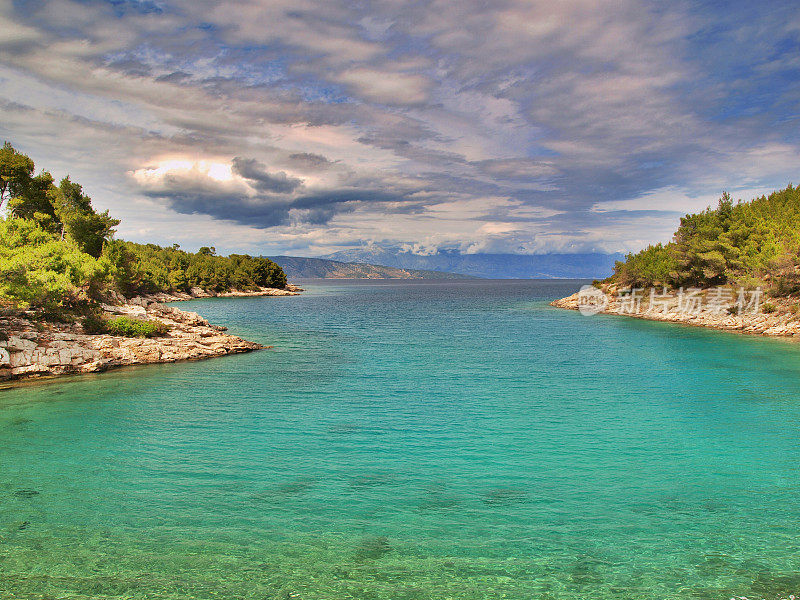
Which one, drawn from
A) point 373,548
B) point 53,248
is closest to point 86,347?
point 53,248

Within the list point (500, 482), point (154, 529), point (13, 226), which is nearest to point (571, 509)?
point (500, 482)

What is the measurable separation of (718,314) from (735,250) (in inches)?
373

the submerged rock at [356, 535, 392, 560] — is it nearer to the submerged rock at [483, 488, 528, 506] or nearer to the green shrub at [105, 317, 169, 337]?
the submerged rock at [483, 488, 528, 506]

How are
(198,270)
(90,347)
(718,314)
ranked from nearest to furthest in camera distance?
(90,347)
(718,314)
(198,270)

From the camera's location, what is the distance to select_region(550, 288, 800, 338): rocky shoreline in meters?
56.1

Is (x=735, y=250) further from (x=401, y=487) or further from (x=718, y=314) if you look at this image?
(x=401, y=487)

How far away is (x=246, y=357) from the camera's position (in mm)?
42375

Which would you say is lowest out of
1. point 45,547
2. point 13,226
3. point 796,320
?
point 45,547

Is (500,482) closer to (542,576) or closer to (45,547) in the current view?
(542,576)

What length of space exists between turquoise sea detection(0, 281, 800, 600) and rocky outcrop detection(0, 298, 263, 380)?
9.25ft

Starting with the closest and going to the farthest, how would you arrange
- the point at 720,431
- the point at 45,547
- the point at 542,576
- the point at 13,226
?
the point at 542,576, the point at 45,547, the point at 720,431, the point at 13,226

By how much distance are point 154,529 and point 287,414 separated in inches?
478

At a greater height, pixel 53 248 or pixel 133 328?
pixel 53 248

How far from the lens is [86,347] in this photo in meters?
35.8
